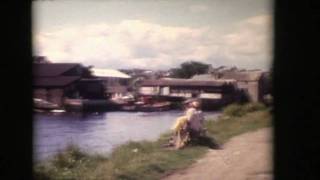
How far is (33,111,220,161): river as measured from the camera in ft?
7.18

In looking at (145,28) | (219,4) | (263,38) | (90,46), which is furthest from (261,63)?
(90,46)

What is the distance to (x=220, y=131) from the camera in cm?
218

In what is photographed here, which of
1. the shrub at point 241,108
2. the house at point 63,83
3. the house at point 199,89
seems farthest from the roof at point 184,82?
the house at point 63,83

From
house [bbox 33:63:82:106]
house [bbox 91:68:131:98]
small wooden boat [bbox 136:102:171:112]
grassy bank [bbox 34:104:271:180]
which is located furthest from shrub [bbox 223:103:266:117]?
house [bbox 33:63:82:106]

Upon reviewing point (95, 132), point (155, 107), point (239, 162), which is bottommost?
point (239, 162)

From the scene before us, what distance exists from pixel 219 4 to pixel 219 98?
387 millimetres

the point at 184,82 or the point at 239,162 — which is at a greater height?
the point at 184,82

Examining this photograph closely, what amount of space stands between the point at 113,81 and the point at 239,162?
62 cm

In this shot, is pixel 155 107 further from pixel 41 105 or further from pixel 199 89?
pixel 41 105

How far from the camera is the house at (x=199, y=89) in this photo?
2.19 m

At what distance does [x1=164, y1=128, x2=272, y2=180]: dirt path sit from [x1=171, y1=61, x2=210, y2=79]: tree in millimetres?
315

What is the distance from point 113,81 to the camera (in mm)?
2203

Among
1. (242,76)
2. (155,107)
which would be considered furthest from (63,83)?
(242,76)

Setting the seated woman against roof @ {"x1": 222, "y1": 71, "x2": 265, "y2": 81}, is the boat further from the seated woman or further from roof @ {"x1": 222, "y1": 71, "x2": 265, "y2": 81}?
roof @ {"x1": 222, "y1": 71, "x2": 265, "y2": 81}
